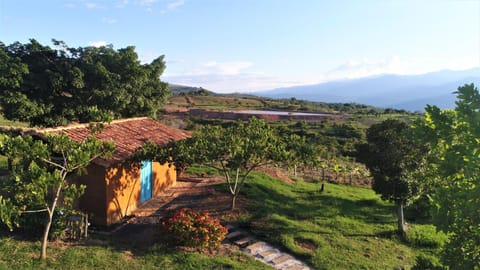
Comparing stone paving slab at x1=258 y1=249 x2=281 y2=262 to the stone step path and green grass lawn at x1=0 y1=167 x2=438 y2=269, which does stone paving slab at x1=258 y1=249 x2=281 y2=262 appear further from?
green grass lawn at x1=0 y1=167 x2=438 y2=269

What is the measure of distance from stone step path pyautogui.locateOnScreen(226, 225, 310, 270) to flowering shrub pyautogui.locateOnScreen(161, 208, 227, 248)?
95 centimetres

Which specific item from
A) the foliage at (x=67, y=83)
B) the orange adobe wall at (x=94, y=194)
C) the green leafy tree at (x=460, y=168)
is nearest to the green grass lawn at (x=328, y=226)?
the orange adobe wall at (x=94, y=194)

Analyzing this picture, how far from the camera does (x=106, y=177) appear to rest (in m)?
13.2

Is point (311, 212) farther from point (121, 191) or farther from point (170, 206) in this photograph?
point (121, 191)

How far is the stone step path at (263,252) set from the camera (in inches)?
452

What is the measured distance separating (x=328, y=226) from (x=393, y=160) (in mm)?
3768

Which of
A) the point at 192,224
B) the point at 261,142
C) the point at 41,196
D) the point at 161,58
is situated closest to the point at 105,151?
the point at 41,196

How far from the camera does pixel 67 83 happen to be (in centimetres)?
2248

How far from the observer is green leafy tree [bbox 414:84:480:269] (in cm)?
465

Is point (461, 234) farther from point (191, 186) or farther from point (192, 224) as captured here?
point (191, 186)

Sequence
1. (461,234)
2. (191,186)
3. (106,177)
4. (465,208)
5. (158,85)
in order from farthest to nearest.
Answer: (158,85), (191,186), (106,177), (461,234), (465,208)

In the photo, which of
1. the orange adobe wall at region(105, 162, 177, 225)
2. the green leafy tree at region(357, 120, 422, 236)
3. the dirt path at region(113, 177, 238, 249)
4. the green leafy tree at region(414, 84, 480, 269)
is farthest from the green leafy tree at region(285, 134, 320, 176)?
the green leafy tree at region(414, 84, 480, 269)

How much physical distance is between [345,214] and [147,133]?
404 inches

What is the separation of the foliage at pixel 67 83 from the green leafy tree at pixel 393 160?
15.1 m
